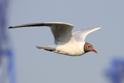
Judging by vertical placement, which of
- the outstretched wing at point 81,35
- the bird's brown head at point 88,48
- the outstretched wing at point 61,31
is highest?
the outstretched wing at point 61,31

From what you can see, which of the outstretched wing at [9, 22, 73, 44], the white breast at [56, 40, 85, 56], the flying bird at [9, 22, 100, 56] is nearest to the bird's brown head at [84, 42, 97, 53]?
the flying bird at [9, 22, 100, 56]

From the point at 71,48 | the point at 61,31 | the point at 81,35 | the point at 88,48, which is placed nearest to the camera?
the point at 61,31

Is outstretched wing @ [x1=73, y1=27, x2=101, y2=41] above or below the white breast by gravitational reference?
above

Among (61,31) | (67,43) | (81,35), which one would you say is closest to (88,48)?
(81,35)

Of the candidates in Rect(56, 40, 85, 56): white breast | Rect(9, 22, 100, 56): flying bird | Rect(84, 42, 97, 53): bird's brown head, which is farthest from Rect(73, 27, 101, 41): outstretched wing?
Rect(56, 40, 85, 56): white breast

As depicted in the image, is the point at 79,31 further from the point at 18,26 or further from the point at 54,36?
the point at 18,26

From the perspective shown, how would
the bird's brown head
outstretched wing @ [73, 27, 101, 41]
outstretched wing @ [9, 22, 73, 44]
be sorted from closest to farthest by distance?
outstretched wing @ [9, 22, 73, 44] → the bird's brown head → outstretched wing @ [73, 27, 101, 41]

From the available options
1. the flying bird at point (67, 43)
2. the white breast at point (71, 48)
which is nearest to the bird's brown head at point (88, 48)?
the flying bird at point (67, 43)

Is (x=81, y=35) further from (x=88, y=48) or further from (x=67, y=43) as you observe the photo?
(x=67, y=43)

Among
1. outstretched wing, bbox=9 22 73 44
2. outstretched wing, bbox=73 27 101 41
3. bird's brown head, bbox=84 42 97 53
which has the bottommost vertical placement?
bird's brown head, bbox=84 42 97 53

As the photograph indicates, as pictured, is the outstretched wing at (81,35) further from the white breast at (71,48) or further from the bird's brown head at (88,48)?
the white breast at (71,48)

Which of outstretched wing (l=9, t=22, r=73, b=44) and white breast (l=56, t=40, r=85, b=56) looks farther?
white breast (l=56, t=40, r=85, b=56)

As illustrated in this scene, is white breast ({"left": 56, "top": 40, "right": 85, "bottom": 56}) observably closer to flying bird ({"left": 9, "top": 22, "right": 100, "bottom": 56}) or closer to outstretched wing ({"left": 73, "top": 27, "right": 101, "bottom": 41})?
flying bird ({"left": 9, "top": 22, "right": 100, "bottom": 56})

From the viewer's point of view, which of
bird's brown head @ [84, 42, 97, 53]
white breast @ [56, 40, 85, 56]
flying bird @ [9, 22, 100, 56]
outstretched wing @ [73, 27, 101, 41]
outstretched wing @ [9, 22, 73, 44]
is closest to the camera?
outstretched wing @ [9, 22, 73, 44]
